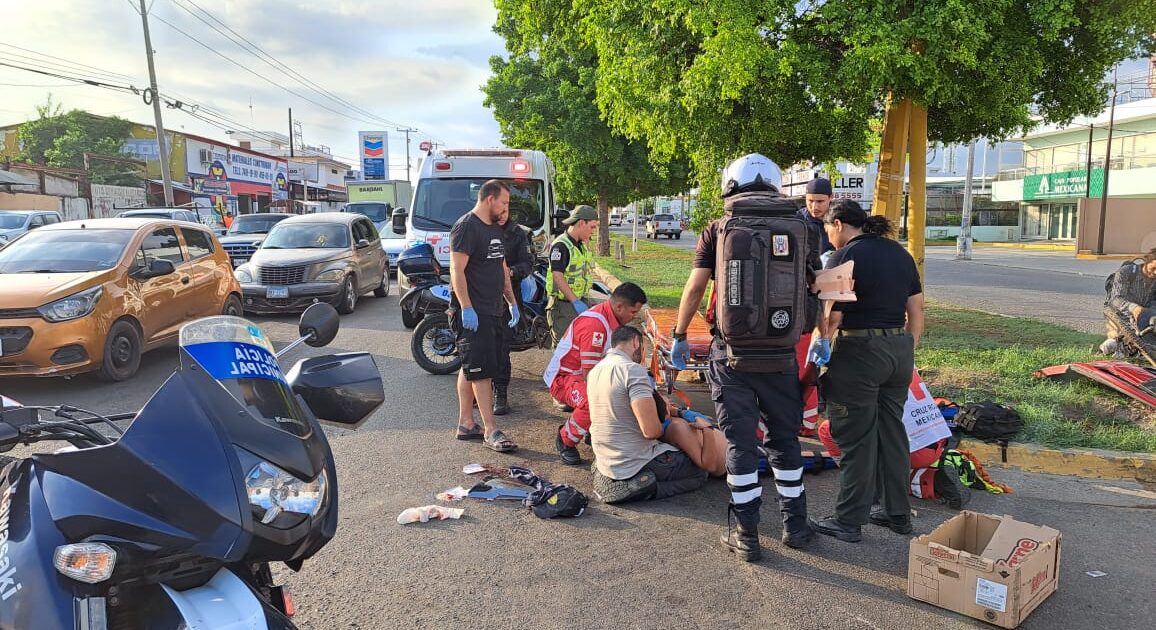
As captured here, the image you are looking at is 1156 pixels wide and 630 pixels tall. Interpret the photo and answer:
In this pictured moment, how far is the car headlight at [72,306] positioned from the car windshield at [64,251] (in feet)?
1.71

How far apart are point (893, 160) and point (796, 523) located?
597cm

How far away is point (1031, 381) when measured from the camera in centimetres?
705

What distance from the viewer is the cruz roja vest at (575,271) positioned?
7391 millimetres

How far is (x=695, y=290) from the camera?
4227mm

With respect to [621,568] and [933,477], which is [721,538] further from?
[933,477]

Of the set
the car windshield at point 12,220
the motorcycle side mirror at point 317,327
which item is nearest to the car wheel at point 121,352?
the motorcycle side mirror at point 317,327

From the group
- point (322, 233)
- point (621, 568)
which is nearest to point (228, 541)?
point (621, 568)

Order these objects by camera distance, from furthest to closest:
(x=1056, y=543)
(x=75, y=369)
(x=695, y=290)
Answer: (x=75, y=369), (x=695, y=290), (x=1056, y=543)

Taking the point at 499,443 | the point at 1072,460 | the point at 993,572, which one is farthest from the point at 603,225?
the point at 993,572

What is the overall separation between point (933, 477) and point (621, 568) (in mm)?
2262

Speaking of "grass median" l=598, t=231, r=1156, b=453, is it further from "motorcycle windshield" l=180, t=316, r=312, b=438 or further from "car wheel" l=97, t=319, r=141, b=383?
"car wheel" l=97, t=319, r=141, b=383

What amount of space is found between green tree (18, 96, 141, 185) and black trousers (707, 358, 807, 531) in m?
48.9

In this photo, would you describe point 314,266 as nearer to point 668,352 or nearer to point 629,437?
point 668,352

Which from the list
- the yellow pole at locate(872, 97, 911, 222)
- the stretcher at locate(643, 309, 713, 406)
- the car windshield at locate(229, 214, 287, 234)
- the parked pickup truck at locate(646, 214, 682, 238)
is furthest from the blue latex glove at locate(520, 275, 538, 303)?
the parked pickup truck at locate(646, 214, 682, 238)
